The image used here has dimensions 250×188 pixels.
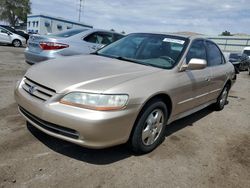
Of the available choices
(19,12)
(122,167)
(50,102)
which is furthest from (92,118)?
(19,12)

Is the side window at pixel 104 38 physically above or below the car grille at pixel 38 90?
above

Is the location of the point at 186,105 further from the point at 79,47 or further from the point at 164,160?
the point at 79,47

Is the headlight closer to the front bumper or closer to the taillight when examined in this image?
the front bumper

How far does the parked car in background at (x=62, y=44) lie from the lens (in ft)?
20.6

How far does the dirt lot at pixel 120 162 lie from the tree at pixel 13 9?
230 feet

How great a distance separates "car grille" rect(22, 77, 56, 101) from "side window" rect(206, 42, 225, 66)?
10.6ft

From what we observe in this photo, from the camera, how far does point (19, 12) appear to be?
220ft

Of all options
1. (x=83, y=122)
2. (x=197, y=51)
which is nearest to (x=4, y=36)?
(x=197, y=51)

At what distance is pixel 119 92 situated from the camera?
9.85ft

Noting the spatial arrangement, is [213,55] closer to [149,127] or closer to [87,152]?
[149,127]

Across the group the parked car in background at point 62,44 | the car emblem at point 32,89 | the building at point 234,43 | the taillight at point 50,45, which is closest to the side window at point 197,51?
the car emblem at point 32,89

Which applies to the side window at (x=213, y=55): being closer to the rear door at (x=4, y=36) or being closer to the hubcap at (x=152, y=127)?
the hubcap at (x=152, y=127)

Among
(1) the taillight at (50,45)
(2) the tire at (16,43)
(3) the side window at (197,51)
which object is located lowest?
(2) the tire at (16,43)

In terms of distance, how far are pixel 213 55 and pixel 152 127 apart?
2.63 m
